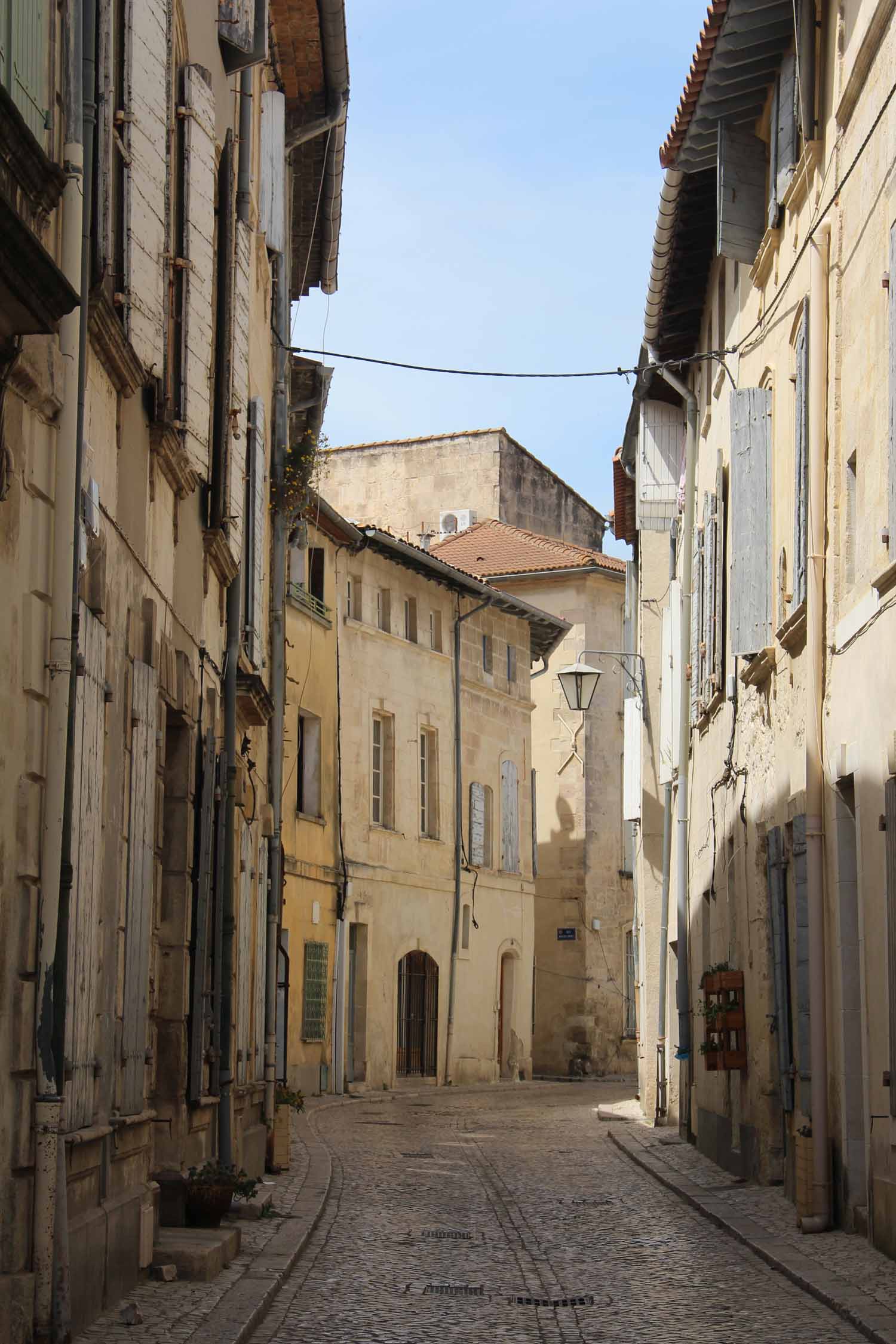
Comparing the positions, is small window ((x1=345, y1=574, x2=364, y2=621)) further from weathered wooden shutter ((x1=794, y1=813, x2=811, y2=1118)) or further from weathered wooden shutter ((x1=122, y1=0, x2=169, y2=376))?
weathered wooden shutter ((x1=122, y1=0, x2=169, y2=376))

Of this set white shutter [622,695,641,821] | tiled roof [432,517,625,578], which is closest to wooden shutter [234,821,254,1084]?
white shutter [622,695,641,821]

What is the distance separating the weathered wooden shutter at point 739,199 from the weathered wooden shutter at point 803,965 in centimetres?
490

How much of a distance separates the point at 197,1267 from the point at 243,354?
253 inches

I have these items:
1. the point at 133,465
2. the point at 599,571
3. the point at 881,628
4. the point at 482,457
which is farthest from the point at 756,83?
the point at 482,457

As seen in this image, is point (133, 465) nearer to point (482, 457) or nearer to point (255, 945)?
point (255, 945)

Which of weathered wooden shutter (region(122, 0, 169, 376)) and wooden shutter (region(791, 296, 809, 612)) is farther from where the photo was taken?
wooden shutter (region(791, 296, 809, 612))

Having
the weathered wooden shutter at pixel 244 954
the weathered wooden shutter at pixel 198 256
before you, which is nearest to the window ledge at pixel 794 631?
the weathered wooden shutter at pixel 198 256

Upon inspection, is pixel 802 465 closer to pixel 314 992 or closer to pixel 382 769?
pixel 314 992

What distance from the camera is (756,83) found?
1366 centimetres

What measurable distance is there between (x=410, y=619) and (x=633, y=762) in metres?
8.44

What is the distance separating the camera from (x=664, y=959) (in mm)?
19750

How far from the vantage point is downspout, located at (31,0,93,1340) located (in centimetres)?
628

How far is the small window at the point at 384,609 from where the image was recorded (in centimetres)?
2883

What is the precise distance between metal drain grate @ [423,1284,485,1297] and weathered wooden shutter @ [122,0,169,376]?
4330mm
